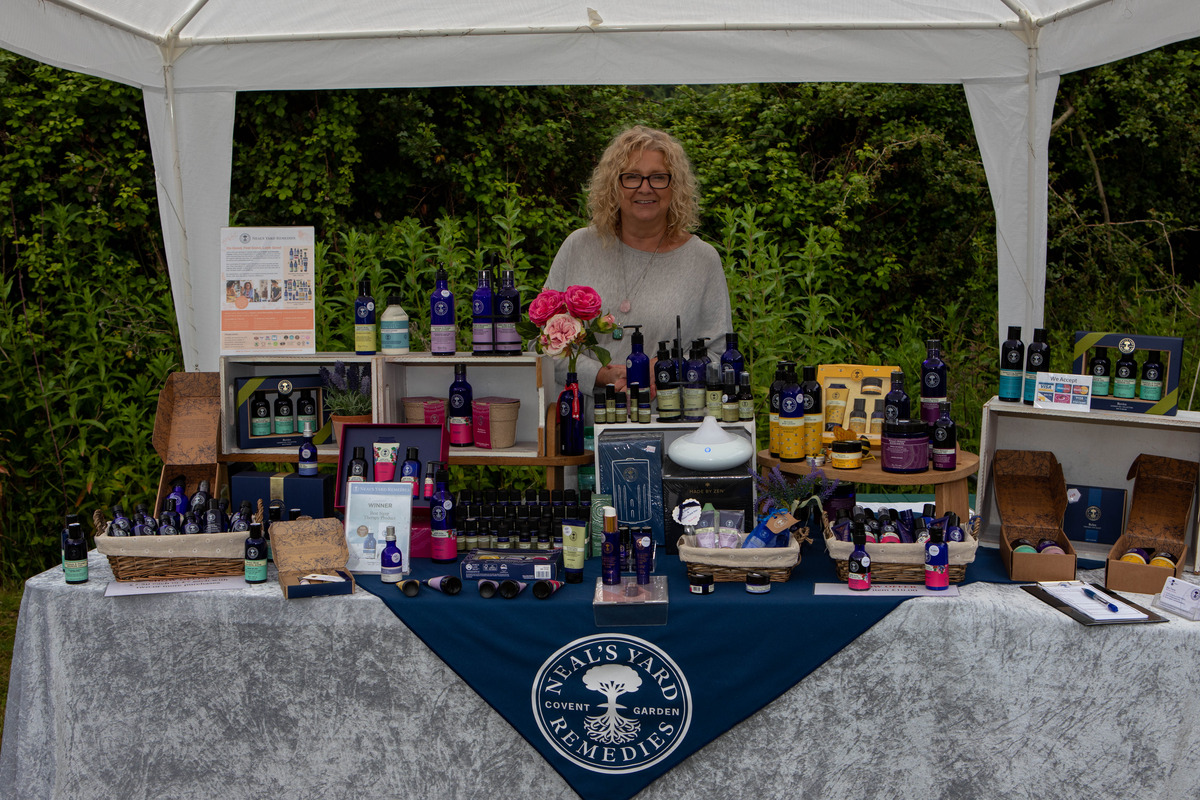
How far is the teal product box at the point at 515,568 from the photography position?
8.17 ft

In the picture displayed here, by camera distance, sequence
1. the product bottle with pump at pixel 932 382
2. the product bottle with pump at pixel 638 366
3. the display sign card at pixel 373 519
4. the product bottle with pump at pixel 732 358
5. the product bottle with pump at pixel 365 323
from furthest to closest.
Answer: the product bottle with pump at pixel 365 323 < the product bottle with pump at pixel 638 366 < the product bottle with pump at pixel 732 358 < the product bottle with pump at pixel 932 382 < the display sign card at pixel 373 519

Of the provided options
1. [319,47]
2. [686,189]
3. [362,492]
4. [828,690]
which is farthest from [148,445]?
[828,690]

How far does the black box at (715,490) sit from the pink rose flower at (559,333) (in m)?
0.51

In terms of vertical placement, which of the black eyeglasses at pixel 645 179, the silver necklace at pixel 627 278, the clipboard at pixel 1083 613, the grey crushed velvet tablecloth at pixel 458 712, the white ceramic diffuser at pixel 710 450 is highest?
the black eyeglasses at pixel 645 179

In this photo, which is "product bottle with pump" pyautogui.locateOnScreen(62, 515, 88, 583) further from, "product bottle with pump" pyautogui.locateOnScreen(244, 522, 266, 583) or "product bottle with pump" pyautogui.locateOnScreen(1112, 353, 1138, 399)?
"product bottle with pump" pyautogui.locateOnScreen(1112, 353, 1138, 399)

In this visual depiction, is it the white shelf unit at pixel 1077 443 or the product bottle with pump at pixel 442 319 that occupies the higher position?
the product bottle with pump at pixel 442 319

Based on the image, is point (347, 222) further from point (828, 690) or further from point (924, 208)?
point (828, 690)

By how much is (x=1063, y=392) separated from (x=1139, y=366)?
286 millimetres

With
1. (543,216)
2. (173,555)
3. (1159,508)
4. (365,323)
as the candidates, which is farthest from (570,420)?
(543,216)

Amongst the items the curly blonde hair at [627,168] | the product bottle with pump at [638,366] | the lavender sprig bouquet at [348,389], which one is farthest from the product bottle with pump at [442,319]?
the curly blonde hair at [627,168]

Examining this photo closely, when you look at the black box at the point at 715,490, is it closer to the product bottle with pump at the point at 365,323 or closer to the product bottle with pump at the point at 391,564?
the product bottle with pump at the point at 391,564

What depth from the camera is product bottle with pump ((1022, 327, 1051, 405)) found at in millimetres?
2777

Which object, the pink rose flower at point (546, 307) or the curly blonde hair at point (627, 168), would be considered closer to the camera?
the pink rose flower at point (546, 307)

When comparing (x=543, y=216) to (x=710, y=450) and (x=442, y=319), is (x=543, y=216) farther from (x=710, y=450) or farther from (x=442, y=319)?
(x=710, y=450)
